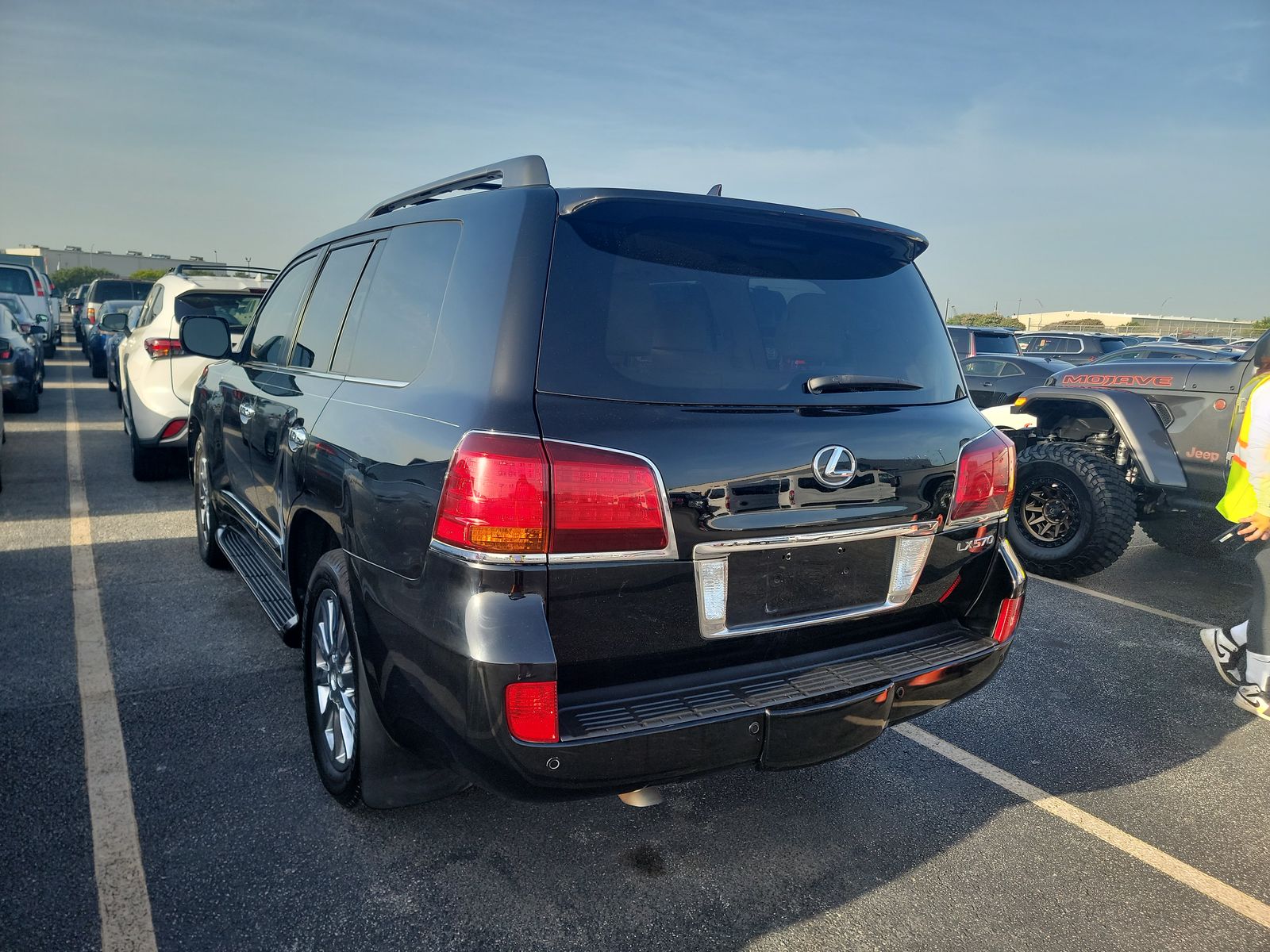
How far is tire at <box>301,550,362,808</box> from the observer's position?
2.59m

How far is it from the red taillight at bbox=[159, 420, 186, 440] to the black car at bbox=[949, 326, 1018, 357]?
11.1 meters

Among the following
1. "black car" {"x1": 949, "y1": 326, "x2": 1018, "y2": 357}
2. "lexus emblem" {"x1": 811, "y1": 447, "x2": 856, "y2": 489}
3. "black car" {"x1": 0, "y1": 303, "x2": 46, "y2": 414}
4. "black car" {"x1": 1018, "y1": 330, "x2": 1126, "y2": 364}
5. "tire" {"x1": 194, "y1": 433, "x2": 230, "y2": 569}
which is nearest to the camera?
"lexus emblem" {"x1": 811, "y1": 447, "x2": 856, "y2": 489}

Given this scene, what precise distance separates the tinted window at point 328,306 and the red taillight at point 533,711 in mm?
1772

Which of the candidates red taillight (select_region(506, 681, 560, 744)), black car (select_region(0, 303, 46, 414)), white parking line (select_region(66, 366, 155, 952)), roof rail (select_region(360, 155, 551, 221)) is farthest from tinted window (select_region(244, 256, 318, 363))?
black car (select_region(0, 303, 46, 414))

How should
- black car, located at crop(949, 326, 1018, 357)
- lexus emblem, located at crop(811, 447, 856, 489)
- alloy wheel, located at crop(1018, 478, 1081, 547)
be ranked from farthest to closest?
black car, located at crop(949, 326, 1018, 357)
alloy wheel, located at crop(1018, 478, 1081, 547)
lexus emblem, located at crop(811, 447, 856, 489)

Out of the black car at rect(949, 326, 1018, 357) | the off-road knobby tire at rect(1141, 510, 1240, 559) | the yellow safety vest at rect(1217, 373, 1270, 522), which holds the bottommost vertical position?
the off-road knobby tire at rect(1141, 510, 1240, 559)

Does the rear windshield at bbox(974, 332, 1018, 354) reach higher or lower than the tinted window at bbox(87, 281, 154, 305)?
lower

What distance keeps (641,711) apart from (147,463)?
281 inches

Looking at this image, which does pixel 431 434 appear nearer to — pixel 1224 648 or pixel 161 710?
pixel 161 710

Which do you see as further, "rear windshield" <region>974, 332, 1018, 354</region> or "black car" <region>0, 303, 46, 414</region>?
"rear windshield" <region>974, 332, 1018, 354</region>

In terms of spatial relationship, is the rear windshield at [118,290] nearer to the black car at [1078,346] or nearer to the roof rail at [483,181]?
the roof rail at [483,181]

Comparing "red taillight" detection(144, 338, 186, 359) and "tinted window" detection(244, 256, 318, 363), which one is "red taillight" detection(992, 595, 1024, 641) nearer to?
"tinted window" detection(244, 256, 318, 363)

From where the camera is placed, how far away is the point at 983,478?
2695 mm

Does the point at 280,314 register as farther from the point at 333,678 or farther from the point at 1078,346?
the point at 1078,346
